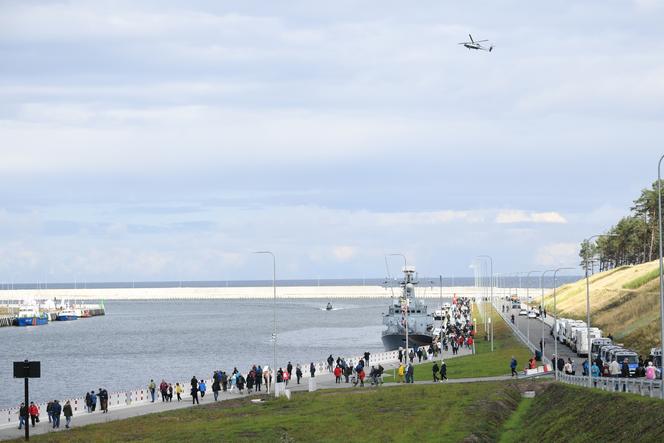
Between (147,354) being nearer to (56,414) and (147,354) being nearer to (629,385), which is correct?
(56,414)

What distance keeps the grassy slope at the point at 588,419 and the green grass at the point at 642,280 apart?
81.4m

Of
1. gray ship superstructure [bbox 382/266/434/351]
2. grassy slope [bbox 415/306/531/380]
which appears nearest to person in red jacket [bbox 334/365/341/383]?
grassy slope [bbox 415/306/531/380]

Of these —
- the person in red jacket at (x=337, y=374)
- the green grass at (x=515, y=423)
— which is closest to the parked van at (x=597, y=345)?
the person in red jacket at (x=337, y=374)

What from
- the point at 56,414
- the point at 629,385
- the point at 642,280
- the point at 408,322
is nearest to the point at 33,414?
the point at 56,414

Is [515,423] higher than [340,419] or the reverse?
the reverse

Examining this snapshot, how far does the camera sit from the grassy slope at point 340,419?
48375 mm

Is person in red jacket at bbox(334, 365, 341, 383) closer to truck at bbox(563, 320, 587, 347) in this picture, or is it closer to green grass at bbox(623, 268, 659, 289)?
truck at bbox(563, 320, 587, 347)

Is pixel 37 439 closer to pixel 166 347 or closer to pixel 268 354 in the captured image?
pixel 268 354

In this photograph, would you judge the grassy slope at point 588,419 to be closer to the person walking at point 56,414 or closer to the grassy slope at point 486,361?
the grassy slope at point 486,361

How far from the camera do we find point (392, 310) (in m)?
139

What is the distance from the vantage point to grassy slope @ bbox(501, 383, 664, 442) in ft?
123

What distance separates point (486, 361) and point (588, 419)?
151 ft

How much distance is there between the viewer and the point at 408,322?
132 metres

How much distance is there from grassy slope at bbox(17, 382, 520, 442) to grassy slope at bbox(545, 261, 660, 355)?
3096 centimetres
